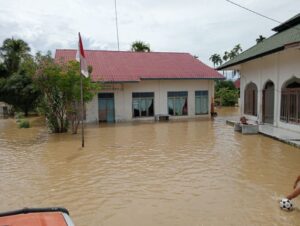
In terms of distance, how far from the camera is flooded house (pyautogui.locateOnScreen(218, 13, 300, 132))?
1409cm

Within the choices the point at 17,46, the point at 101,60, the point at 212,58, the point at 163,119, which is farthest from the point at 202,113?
the point at 212,58

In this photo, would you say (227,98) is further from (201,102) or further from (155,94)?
(155,94)

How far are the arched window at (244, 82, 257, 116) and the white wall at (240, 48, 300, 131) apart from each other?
0.33 metres

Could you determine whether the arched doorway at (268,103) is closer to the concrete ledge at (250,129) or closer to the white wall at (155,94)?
the concrete ledge at (250,129)

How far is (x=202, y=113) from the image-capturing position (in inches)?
1019

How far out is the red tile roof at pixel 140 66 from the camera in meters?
23.3

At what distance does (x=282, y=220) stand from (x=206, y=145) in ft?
24.0

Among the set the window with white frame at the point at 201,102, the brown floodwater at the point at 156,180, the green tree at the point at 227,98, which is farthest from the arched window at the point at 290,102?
the green tree at the point at 227,98

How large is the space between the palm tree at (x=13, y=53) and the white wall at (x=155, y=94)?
1552 cm

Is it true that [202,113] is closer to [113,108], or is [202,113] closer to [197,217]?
[113,108]

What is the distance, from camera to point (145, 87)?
24.2 metres

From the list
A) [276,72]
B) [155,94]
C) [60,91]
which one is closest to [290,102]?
[276,72]

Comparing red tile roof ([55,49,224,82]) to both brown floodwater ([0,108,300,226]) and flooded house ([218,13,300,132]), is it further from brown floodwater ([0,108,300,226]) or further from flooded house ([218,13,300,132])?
brown floodwater ([0,108,300,226])

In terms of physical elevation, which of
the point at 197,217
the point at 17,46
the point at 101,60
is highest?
the point at 17,46
